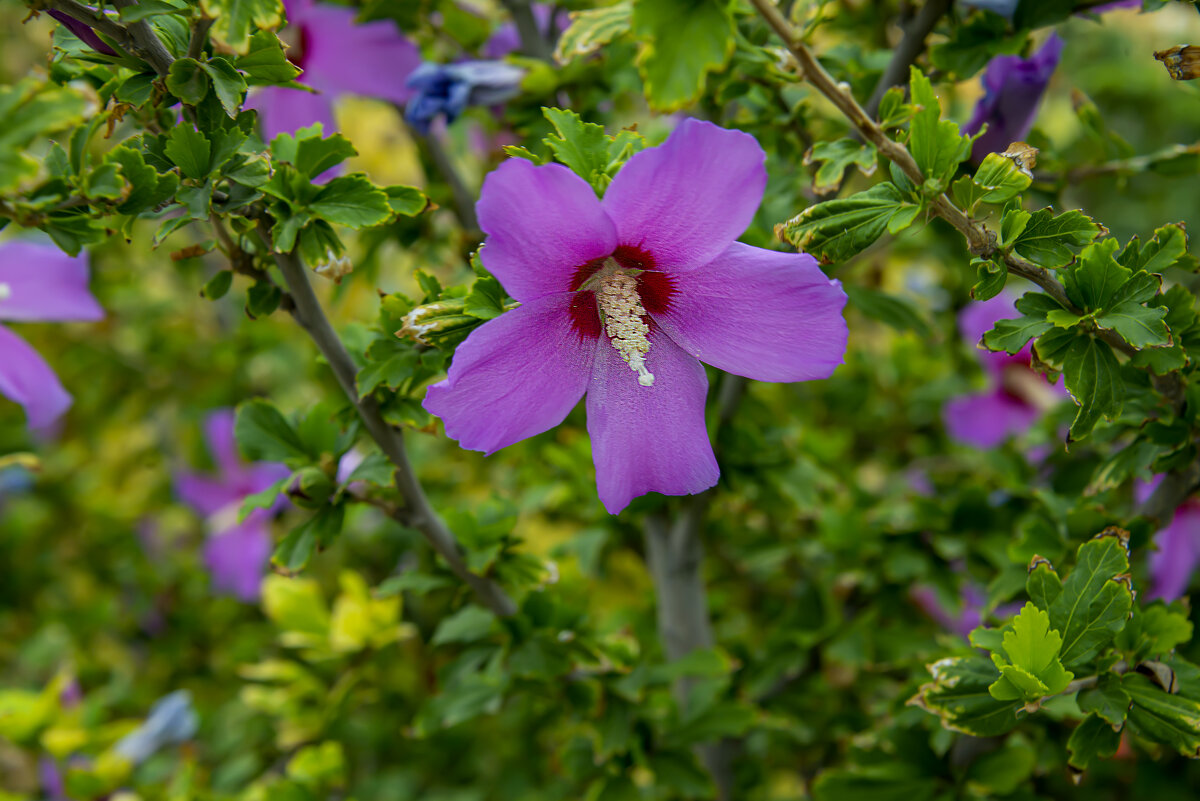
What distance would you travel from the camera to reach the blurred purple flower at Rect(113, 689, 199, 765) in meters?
1.27

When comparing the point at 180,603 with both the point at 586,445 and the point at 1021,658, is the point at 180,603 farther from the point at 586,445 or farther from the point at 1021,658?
the point at 1021,658

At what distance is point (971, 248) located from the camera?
23.8 inches

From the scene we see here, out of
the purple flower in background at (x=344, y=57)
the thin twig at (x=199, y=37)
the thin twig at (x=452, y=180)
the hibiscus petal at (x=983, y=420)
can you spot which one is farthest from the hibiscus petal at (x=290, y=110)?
the hibiscus petal at (x=983, y=420)

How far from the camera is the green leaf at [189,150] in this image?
0.57 meters

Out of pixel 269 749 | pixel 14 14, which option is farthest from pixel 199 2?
pixel 14 14

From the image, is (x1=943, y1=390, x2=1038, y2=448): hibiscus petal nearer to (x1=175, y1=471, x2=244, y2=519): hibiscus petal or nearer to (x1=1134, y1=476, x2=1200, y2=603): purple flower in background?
(x1=1134, y1=476, x2=1200, y2=603): purple flower in background

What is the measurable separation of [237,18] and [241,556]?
1184mm

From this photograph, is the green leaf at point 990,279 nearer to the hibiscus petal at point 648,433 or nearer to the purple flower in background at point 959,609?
the hibiscus petal at point 648,433

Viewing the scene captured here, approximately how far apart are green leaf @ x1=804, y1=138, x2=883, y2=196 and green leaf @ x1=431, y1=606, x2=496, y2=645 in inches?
20.4

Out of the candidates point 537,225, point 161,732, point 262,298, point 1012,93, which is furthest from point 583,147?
point 161,732

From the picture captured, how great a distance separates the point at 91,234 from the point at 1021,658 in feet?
2.27

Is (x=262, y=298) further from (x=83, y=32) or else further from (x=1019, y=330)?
(x=1019, y=330)

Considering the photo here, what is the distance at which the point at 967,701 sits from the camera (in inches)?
26.2

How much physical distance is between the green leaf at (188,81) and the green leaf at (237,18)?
0.13 feet
